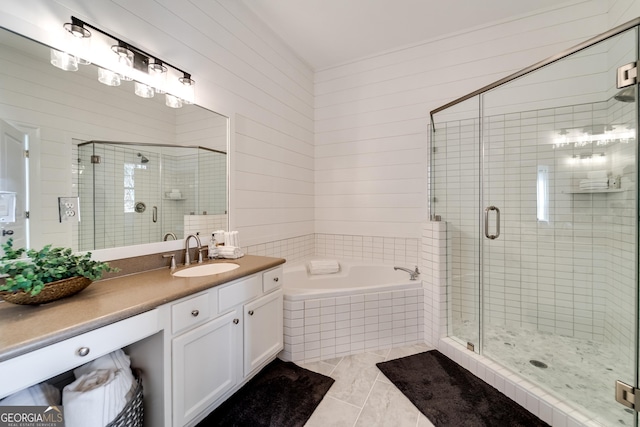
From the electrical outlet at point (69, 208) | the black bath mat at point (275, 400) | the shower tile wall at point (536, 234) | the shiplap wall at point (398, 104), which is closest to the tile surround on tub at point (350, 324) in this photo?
the black bath mat at point (275, 400)

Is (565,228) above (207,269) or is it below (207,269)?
above

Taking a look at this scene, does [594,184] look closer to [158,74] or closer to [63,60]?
[158,74]

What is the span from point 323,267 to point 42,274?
2337mm

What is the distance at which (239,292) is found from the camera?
1.69 m

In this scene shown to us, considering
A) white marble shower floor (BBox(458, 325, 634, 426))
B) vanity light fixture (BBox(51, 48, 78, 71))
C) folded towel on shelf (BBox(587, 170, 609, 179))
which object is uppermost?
vanity light fixture (BBox(51, 48, 78, 71))

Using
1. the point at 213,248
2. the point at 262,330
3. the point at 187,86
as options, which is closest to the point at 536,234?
the point at 262,330

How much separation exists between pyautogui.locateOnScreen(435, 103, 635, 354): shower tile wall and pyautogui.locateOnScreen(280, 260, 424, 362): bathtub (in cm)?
44

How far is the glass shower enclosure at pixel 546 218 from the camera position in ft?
5.82

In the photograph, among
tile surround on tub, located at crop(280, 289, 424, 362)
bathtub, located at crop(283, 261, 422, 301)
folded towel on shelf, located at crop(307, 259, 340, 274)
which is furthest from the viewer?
folded towel on shelf, located at crop(307, 259, 340, 274)

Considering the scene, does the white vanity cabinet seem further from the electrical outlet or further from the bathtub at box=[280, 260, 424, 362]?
the electrical outlet

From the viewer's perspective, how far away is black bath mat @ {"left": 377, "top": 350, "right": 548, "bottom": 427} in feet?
5.25

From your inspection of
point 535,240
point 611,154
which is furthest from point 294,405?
point 611,154

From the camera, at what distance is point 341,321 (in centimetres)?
233

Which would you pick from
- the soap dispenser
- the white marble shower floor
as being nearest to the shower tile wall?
the white marble shower floor
